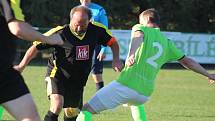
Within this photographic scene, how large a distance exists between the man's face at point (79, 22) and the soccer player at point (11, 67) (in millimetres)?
1879

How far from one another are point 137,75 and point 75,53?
0.97 meters

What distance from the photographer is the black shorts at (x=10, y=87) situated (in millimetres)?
5195

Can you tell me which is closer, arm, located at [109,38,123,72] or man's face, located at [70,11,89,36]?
man's face, located at [70,11,89,36]

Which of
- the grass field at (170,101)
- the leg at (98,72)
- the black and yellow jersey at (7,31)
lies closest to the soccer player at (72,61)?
the black and yellow jersey at (7,31)

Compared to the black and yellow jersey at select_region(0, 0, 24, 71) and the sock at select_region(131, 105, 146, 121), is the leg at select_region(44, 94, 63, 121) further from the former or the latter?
the black and yellow jersey at select_region(0, 0, 24, 71)

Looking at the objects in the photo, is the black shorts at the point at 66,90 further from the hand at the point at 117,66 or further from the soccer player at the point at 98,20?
the soccer player at the point at 98,20

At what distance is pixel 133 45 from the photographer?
6754mm

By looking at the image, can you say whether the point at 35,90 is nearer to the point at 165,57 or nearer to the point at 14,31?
the point at 165,57

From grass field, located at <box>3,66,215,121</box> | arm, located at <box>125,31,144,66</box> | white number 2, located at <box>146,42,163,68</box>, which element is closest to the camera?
arm, located at <box>125,31,144,66</box>

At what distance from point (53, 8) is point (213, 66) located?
1092 cm

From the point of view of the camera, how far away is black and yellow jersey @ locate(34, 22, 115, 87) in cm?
745

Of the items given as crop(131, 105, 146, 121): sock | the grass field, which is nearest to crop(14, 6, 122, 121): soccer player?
crop(131, 105, 146, 121): sock

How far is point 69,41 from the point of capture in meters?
7.44

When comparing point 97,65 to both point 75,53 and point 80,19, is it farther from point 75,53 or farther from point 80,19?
point 80,19
